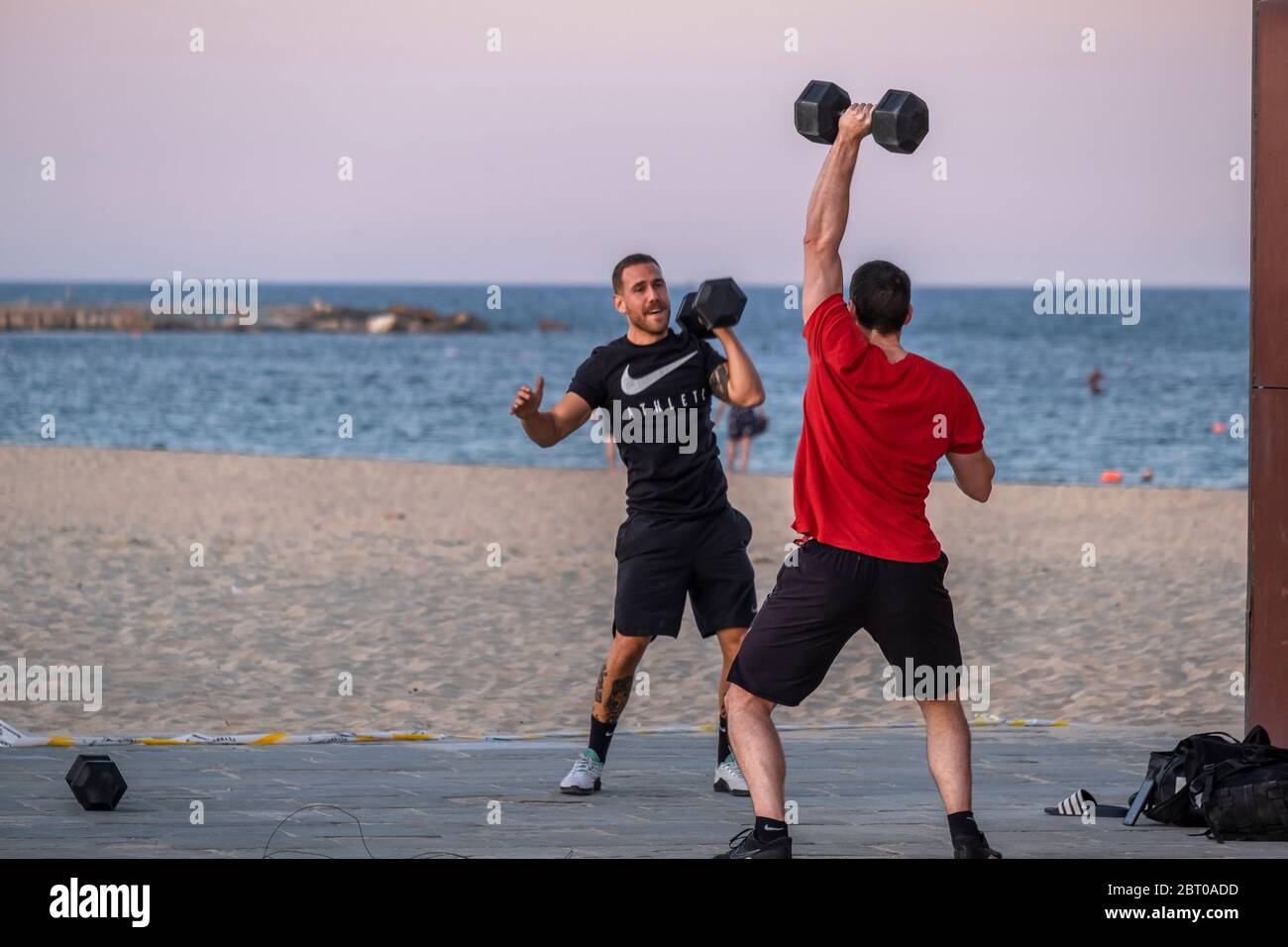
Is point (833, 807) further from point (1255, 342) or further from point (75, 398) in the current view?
point (75, 398)

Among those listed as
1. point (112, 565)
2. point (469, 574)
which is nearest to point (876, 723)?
point (469, 574)

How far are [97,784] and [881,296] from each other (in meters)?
3.42

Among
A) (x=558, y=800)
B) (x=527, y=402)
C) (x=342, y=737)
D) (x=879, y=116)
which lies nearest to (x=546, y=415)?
(x=527, y=402)

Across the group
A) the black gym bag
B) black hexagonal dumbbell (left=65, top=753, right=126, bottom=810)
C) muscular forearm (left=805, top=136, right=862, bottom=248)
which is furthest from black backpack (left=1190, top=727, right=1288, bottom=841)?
black hexagonal dumbbell (left=65, top=753, right=126, bottom=810)

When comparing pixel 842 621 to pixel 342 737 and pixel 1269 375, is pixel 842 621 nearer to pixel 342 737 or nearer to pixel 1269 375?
pixel 1269 375

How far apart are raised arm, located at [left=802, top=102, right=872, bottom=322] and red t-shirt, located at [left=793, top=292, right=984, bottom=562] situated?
6 centimetres

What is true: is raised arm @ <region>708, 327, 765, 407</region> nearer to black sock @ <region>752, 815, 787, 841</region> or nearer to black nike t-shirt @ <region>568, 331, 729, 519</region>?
black nike t-shirt @ <region>568, 331, 729, 519</region>

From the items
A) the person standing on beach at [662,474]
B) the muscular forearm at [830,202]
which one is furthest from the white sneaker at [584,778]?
the muscular forearm at [830,202]

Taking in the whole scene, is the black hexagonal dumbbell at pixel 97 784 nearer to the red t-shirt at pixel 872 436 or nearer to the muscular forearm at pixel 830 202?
the red t-shirt at pixel 872 436

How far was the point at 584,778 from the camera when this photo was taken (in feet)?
21.5

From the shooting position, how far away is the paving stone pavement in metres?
5.55

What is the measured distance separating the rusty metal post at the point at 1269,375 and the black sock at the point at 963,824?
2.05 metres

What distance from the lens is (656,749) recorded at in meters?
7.68

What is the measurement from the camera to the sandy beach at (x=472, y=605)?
9.61 m
